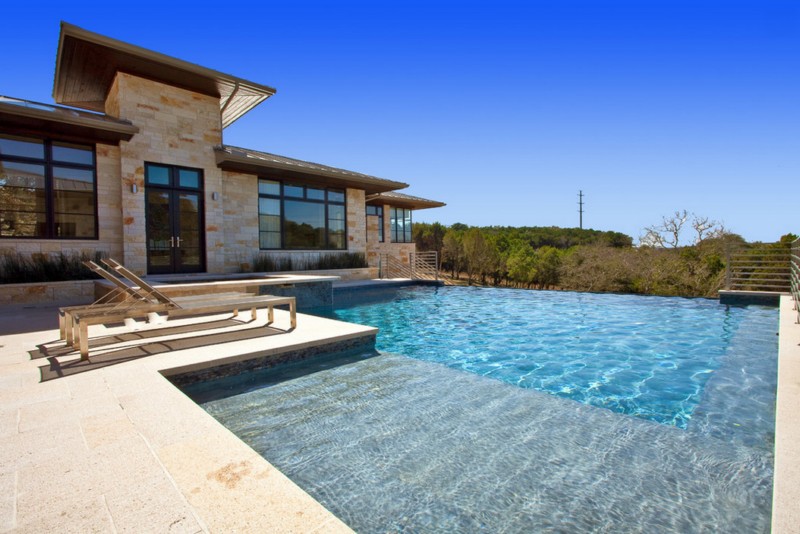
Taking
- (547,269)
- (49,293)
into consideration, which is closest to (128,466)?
(49,293)

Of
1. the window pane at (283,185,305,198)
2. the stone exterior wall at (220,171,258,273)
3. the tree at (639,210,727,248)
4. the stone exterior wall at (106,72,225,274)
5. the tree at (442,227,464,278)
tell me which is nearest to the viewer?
the stone exterior wall at (106,72,225,274)

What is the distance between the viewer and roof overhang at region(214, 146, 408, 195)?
35.0 ft

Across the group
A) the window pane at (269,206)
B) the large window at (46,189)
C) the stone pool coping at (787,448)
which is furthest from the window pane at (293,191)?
the stone pool coping at (787,448)

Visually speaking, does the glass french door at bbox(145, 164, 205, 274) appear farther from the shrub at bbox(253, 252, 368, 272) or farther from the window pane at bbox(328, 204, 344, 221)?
the window pane at bbox(328, 204, 344, 221)

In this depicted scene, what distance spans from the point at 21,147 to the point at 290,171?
5875mm

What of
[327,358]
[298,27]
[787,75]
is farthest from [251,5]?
[787,75]

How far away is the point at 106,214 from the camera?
9.29 metres

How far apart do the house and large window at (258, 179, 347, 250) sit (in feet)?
0.15

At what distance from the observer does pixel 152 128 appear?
973 cm

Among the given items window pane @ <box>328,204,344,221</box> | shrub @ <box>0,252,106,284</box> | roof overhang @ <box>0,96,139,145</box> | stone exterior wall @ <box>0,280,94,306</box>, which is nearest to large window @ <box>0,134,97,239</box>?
roof overhang @ <box>0,96,139,145</box>

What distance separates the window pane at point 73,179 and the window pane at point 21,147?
0.43 meters

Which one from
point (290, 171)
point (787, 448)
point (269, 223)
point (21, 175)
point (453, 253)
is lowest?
point (787, 448)

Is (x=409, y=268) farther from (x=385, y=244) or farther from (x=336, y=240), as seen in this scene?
(x=336, y=240)

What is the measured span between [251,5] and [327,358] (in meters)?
9.41
